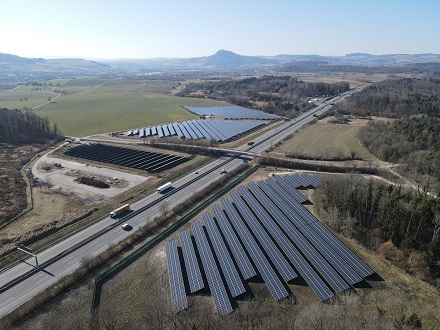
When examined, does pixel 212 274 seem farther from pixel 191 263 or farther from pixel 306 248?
pixel 306 248

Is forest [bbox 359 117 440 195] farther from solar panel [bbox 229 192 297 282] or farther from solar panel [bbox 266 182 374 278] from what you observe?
solar panel [bbox 229 192 297 282]

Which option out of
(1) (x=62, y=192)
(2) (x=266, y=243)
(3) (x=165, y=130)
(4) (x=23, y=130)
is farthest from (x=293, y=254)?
(4) (x=23, y=130)

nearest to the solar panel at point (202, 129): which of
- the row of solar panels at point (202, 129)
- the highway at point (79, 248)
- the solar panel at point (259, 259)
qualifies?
the row of solar panels at point (202, 129)

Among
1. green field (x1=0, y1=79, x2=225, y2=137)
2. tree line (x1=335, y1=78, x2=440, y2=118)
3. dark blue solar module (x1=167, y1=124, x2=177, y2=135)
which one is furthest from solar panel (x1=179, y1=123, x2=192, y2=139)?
tree line (x1=335, y1=78, x2=440, y2=118)

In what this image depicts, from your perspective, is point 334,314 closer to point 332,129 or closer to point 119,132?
point 332,129

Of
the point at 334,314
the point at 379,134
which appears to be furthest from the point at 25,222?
the point at 379,134

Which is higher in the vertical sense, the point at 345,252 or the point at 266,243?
the point at 345,252

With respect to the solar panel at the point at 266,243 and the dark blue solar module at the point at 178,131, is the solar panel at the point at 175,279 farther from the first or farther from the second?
A: the dark blue solar module at the point at 178,131
